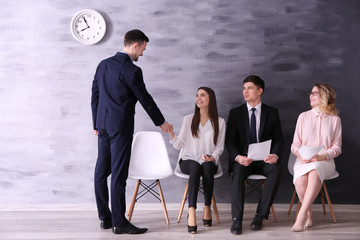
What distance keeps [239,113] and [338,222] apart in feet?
4.25

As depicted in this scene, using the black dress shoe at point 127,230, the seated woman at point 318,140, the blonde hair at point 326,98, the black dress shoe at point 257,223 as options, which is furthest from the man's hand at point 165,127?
the blonde hair at point 326,98

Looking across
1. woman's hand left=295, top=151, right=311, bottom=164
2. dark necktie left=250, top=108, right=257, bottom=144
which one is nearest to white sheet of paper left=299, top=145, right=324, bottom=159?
woman's hand left=295, top=151, right=311, bottom=164

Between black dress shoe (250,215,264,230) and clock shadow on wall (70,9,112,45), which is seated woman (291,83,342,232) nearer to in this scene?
black dress shoe (250,215,264,230)

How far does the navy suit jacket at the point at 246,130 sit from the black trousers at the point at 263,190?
0.63 ft

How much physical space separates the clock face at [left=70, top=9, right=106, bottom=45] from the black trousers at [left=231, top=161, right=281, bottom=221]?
185 cm

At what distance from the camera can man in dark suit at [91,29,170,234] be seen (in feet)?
9.16

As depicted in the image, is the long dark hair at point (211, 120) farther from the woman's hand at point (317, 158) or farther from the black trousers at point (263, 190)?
the woman's hand at point (317, 158)

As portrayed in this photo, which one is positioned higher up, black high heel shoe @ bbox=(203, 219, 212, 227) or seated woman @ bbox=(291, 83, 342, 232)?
seated woman @ bbox=(291, 83, 342, 232)

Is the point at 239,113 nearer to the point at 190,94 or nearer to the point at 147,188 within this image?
the point at 190,94

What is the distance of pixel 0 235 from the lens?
112 inches

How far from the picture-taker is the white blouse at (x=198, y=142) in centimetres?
325

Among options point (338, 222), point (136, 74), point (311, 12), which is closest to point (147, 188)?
point (136, 74)

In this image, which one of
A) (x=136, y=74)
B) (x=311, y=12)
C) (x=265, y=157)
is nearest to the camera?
(x=136, y=74)

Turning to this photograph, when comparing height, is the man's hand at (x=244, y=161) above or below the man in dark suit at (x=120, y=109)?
below
